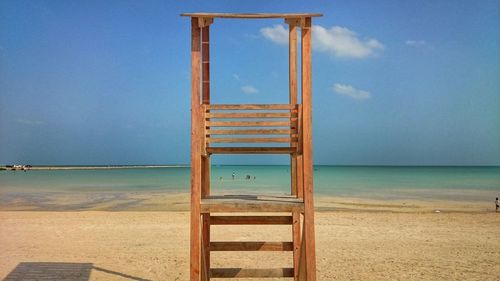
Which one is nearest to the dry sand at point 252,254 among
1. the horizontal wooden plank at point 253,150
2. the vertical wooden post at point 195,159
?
the vertical wooden post at point 195,159

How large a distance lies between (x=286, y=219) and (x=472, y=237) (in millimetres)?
9063

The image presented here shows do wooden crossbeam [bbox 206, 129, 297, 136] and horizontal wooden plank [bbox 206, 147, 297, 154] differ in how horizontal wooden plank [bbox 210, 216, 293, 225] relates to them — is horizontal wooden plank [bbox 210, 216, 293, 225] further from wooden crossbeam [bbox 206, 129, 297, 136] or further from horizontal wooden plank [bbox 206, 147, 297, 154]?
wooden crossbeam [bbox 206, 129, 297, 136]

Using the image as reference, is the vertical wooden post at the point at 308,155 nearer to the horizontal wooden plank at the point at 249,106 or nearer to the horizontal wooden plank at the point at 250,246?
the horizontal wooden plank at the point at 249,106

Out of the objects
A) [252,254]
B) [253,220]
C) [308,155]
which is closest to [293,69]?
[308,155]

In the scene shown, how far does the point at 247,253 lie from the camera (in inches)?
398

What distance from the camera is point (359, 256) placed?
986 cm

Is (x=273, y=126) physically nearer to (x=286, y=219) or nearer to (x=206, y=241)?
(x=286, y=219)

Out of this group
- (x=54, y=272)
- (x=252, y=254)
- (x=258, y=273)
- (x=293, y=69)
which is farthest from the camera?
(x=252, y=254)

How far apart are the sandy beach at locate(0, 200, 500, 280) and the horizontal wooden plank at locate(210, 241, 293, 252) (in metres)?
2.34

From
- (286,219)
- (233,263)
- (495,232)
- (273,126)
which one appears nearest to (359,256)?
(233,263)

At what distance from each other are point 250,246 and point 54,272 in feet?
15.6

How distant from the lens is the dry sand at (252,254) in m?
8.58

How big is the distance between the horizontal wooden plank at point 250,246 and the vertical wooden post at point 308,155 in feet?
3.85

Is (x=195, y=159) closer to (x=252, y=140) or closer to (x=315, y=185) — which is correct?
(x=252, y=140)
